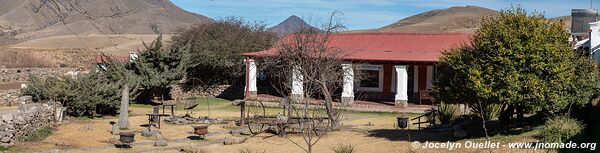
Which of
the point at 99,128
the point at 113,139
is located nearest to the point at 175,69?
the point at 99,128

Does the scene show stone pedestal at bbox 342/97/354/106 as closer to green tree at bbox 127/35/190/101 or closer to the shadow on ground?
green tree at bbox 127/35/190/101

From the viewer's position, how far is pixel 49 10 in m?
6.68

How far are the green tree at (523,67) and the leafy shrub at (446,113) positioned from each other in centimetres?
551

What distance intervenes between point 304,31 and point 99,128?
15.8 meters

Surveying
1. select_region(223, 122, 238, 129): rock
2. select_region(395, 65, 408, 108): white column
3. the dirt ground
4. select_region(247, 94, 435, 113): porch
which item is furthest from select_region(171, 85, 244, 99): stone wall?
select_region(223, 122, 238, 129): rock

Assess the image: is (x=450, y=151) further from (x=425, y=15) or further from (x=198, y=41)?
(x=425, y=15)

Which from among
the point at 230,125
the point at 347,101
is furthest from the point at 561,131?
the point at 347,101

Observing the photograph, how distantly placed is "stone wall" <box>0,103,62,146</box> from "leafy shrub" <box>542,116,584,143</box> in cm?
1305

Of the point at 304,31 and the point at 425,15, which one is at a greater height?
the point at 425,15

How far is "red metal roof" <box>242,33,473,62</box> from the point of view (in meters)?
32.6

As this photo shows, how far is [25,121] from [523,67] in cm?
1355

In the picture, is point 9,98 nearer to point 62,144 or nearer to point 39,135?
point 39,135

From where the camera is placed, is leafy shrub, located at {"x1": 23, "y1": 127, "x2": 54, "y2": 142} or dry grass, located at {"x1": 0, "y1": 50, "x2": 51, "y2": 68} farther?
dry grass, located at {"x1": 0, "y1": 50, "x2": 51, "y2": 68}

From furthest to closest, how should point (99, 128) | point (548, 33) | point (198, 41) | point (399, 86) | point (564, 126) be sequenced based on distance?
1. point (198, 41)
2. point (399, 86)
3. point (99, 128)
4. point (548, 33)
5. point (564, 126)
